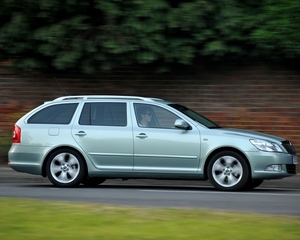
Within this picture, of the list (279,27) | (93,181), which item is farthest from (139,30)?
(93,181)

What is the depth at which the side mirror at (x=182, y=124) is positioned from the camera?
41.8 feet

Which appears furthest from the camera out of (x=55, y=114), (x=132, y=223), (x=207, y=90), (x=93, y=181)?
(x=207, y=90)

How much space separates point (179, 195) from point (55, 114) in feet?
9.75

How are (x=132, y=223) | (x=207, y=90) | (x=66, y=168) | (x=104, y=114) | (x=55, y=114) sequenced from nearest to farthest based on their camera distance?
(x=132, y=223) < (x=66, y=168) < (x=104, y=114) < (x=55, y=114) < (x=207, y=90)

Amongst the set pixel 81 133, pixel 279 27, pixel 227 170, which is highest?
pixel 279 27

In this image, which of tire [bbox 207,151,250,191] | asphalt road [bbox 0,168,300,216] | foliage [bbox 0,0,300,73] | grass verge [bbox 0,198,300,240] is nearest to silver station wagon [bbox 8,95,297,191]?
tire [bbox 207,151,250,191]

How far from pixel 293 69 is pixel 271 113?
1088mm

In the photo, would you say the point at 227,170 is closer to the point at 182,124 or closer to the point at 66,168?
the point at 182,124

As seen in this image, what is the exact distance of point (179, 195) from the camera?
1177 centimetres

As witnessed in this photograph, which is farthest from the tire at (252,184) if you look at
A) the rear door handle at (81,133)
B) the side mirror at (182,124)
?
the rear door handle at (81,133)

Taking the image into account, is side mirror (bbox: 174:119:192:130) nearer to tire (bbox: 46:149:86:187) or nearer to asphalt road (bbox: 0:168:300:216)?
asphalt road (bbox: 0:168:300:216)

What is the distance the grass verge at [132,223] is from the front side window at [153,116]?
146 inches

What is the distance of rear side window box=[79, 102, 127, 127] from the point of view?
13.2 m

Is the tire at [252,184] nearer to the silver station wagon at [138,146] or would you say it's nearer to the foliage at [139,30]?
the silver station wagon at [138,146]
